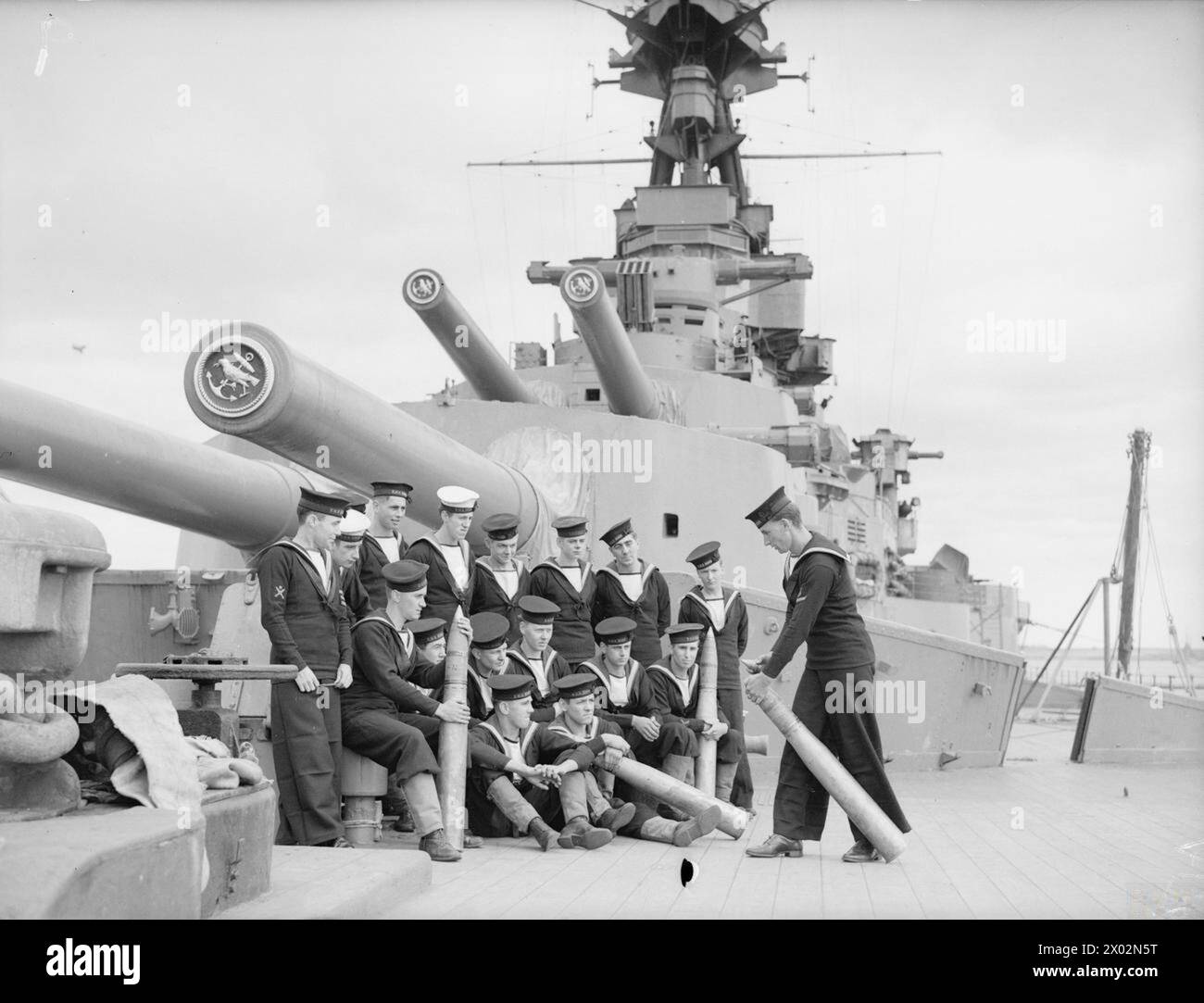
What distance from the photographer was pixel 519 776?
5098mm

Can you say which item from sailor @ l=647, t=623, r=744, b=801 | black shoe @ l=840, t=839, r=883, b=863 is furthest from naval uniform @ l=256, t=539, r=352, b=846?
black shoe @ l=840, t=839, r=883, b=863

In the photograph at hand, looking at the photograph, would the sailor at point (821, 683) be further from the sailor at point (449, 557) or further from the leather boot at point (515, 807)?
the sailor at point (449, 557)

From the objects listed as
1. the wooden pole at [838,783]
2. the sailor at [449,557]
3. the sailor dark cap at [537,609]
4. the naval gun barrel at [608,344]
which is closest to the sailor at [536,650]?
the sailor dark cap at [537,609]

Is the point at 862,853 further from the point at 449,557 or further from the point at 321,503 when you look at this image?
the point at 321,503

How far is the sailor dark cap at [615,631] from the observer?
559cm

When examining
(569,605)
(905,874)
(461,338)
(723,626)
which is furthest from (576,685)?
(461,338)

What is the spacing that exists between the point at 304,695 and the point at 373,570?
2.36 feet

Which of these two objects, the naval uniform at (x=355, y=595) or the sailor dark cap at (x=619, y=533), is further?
the sailor dark cap at (x=619, y=533)

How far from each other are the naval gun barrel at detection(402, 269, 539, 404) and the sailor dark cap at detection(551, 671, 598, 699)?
8.71 feet

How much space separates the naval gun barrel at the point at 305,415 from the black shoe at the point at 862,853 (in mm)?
2045

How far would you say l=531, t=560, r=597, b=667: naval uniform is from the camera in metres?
5.91

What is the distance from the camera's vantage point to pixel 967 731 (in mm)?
8219

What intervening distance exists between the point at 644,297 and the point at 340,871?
873 cm

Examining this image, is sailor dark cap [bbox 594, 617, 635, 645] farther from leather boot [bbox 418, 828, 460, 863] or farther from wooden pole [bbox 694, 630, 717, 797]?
leather boot [bbox 418, 828, 460, 863]
